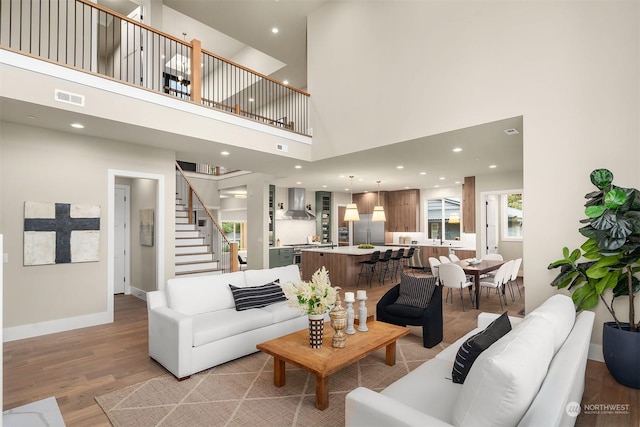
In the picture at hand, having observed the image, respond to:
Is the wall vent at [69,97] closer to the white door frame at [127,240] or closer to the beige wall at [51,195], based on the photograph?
the beige wall at [51,195]

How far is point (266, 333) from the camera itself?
3762 millimetres

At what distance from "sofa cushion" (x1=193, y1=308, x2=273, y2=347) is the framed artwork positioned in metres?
3.12

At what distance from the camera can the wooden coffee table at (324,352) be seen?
2559mm

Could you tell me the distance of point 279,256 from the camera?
10.3 m

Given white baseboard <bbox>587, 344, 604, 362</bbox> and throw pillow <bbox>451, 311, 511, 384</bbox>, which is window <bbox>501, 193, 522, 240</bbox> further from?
throw pillow <bbox>451, 311, 511, 384</bbox>

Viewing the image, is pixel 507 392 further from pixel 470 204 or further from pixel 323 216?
pixel 323 216

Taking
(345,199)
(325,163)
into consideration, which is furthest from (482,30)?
(345,199)

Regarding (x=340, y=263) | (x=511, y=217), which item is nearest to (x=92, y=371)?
(x=340, y=263)

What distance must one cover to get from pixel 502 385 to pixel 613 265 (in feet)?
8.43

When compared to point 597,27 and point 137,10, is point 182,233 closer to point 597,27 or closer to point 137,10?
point 137,10

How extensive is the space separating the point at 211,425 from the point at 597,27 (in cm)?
518

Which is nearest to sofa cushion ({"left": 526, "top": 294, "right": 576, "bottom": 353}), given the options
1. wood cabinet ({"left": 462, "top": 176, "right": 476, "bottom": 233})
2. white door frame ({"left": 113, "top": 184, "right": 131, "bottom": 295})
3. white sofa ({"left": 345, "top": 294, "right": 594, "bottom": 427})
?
white sofa ({"left": 345, "top": 294, "right": 594, "bottom": 427})

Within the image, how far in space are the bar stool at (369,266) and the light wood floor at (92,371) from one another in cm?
281

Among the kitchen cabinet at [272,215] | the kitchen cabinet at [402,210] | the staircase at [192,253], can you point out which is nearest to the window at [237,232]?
the kitchen cabinet at [272,215]
